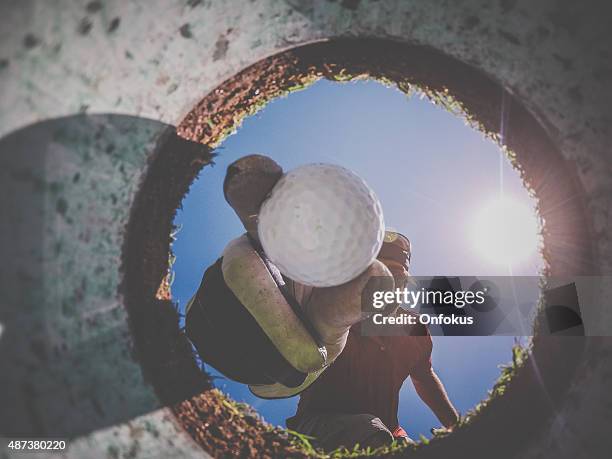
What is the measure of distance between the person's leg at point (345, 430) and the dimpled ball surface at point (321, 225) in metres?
1.30

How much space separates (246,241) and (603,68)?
4.13 feet

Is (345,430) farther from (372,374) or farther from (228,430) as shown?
(228,430)

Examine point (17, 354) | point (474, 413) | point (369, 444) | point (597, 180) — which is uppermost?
point (597, 180)

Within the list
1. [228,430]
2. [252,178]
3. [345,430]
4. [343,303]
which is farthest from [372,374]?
[252,178]

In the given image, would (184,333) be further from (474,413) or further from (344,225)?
(474,413)

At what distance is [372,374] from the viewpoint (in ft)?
8.54

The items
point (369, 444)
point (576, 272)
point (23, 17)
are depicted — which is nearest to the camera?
point (23, 17)

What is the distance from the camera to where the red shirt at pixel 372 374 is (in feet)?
8.30

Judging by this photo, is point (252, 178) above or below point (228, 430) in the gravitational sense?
above

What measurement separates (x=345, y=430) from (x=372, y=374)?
51 centimetres

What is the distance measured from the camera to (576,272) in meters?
1.32

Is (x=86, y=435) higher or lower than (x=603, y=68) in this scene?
lower

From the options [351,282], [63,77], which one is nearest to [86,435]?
[351,282]

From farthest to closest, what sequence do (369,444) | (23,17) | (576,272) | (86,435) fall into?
1. (369,444)
2. (576,272)
3. (86,435)
4. (23,17)
